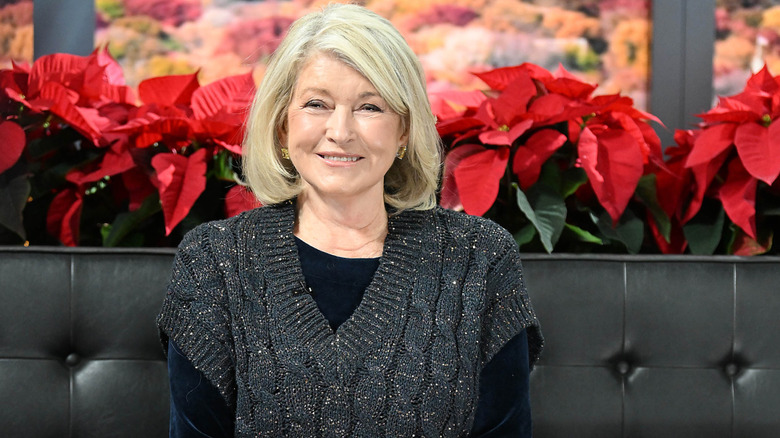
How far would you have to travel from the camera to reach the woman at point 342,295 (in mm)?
1069

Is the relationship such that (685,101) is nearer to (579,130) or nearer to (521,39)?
(521,39)

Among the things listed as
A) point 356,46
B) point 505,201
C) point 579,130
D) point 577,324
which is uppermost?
point 356,46

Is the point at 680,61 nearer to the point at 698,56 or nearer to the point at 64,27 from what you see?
the point at 698,56

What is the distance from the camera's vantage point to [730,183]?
1.33m

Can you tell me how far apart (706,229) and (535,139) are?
36cm

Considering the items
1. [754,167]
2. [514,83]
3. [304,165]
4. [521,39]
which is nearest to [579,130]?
[514,83]

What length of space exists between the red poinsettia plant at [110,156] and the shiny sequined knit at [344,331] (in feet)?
0.70

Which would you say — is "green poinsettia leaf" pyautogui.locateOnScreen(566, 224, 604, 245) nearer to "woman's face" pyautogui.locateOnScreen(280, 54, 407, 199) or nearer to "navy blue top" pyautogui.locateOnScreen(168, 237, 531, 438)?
"navy blue top" pyautogui.locateOnScreen(168, 237, 531, 438)

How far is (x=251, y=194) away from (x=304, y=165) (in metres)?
0.29

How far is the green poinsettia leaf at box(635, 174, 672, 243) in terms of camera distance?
53.2 inches

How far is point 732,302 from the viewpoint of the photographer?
4.09ft

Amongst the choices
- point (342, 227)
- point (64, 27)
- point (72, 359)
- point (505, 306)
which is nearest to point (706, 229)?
point (505, 306)

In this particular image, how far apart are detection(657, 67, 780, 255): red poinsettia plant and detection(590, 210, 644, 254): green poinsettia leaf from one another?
75mm

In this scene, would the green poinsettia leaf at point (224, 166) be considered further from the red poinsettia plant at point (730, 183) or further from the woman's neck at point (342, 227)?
the red poinsettia plant at point (730, 183)
